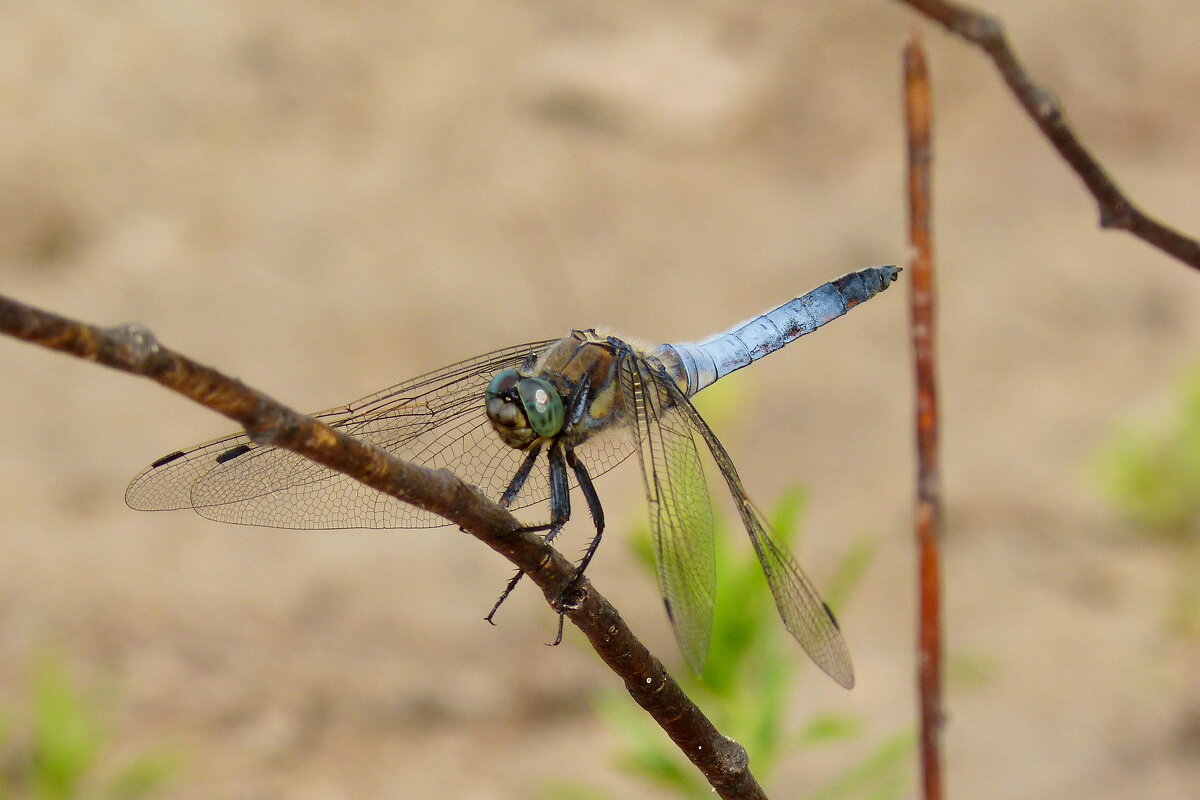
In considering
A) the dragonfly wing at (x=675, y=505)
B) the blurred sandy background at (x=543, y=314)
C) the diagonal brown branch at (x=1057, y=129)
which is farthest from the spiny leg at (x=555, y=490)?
the blurred sandy background at (x=543, y=314)

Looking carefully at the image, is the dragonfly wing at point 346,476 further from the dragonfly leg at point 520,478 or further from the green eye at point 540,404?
the green eye at point 540,404

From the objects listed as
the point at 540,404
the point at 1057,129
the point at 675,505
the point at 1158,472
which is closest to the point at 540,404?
the point at 540,404

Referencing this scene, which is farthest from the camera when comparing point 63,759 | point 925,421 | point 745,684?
point 63,759

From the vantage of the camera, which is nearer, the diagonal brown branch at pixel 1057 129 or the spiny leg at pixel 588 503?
the diagonal brown branch at pixel 1057 129

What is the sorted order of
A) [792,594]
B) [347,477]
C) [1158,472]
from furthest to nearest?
[1158,472] → [347,477] → [792,594]

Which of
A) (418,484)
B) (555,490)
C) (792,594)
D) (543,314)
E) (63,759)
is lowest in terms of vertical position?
(418,484)

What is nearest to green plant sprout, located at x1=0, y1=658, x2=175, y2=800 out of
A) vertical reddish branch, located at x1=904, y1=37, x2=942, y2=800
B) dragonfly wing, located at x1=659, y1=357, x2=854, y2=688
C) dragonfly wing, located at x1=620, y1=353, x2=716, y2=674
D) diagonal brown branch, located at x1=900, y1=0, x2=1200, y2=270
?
dragonfly wing, located at x1=620, y1=353, x2=716, y2=674

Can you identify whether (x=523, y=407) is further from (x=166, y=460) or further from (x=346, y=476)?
(x=166, y=460)
